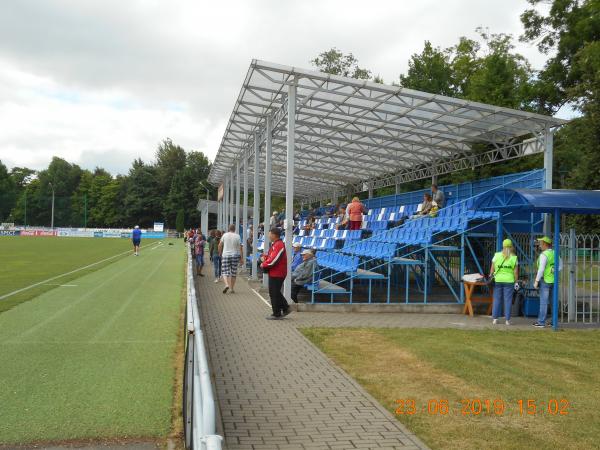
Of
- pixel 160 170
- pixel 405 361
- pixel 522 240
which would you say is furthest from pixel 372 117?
pixel 160 170

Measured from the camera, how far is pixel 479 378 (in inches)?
265

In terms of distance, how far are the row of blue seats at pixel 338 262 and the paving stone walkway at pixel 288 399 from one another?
141 inches

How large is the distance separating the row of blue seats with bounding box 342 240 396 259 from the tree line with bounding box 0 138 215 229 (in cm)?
6937

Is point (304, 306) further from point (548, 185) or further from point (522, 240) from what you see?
point (548, 185)

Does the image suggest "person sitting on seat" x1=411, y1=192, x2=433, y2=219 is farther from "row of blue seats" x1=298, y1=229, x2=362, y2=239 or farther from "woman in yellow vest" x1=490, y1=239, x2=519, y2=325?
"woman in yellow vest" x1=490, y1=239, x2=519, y2=325

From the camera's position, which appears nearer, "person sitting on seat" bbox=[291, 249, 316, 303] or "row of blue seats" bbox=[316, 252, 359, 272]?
"person sitting on seat" bbox=[291, 249, 316, 303]

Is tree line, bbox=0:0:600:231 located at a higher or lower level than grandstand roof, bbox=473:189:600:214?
higher

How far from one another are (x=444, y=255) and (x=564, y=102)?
21878 mm

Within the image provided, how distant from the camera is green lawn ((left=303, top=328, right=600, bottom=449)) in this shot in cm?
495

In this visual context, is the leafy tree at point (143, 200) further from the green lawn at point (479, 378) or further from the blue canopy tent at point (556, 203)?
the green lawn at point (479, 378)

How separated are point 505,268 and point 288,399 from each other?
270 inches

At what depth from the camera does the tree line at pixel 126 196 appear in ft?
285

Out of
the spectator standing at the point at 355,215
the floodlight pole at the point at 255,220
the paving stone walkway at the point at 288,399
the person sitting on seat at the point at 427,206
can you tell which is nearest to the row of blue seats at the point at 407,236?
the person sitting on seat at the point at 427,206

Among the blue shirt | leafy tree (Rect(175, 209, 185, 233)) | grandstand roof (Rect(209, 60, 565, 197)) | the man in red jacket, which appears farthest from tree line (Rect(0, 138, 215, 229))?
the man in red jacket
